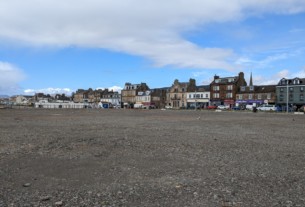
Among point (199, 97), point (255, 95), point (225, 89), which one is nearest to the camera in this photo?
point (255, 95)

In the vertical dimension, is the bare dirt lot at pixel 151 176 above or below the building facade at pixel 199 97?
below

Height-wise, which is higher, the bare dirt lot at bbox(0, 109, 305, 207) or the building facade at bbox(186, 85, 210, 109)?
the building facade at bbox(186, 85, 210, 109)

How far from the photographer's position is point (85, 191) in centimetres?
757

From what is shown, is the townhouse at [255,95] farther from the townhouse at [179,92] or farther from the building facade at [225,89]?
the townhouse at [179,92]

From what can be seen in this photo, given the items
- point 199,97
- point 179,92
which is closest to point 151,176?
point 199,97

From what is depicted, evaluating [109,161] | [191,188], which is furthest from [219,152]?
[191,188]

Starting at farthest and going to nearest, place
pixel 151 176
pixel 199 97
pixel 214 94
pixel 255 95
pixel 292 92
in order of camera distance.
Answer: pixel 199 97, pixel 214 94, pixel 255 95, pixel 292 92, pixel 151 176

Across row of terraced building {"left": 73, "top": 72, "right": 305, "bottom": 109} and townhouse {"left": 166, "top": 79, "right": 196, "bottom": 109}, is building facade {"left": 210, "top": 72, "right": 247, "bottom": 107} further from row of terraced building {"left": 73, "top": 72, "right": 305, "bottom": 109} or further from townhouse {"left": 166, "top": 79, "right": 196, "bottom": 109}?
townhouse {"left": 166, "top": 79, "right": 196, "bottom": 109}

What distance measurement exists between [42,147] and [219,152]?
298 inches

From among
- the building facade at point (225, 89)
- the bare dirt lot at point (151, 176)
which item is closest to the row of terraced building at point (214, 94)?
the building facade at point (225, 89)

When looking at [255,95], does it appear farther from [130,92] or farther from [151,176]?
[151,176]

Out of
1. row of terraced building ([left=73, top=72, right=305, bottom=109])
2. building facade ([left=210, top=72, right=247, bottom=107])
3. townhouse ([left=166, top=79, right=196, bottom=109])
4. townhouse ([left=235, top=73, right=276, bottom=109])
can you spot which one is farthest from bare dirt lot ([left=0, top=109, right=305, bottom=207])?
townhouse ([left=166, top=79, right=196, bottom=109])

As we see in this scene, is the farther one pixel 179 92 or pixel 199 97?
pixel 179 92

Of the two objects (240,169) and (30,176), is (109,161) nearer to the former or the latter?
(30,176)
